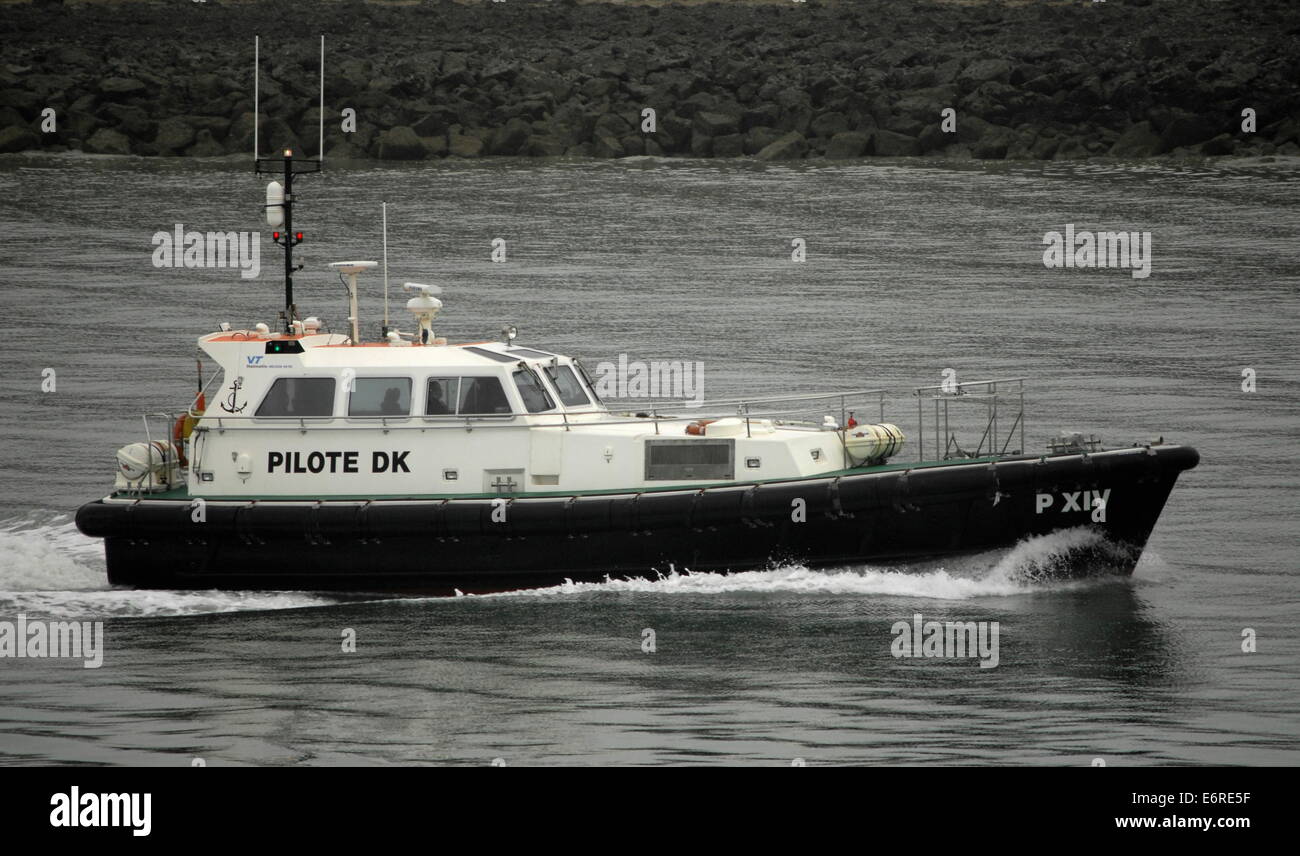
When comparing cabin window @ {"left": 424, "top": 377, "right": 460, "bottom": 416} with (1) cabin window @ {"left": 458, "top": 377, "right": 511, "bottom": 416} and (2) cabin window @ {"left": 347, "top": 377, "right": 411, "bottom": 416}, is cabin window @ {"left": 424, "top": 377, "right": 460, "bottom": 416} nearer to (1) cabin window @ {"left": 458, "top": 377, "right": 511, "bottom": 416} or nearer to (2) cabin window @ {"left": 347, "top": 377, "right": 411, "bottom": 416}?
(1) cabin window @ {"left": 458, "top": 377, "right": 511, "bottom": 416}

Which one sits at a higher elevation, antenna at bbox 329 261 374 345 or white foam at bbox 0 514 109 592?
antenna at bbox 329 261 374 345

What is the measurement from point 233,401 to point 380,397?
150cm

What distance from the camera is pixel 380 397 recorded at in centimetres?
1817

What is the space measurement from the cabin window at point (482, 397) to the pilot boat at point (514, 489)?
2 cm

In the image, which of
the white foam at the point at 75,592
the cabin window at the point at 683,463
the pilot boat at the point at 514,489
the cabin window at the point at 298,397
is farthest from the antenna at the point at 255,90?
the cabin window at the point at 683,463

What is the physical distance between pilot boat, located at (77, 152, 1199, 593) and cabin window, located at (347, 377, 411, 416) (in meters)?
0.02

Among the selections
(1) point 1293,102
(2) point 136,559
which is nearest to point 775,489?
(2) point 136,559

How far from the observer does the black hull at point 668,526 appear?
1766cm

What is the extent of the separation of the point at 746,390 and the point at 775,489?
840 cm

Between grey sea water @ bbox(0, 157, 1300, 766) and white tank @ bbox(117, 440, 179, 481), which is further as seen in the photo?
white tank @ bbox(117, 440, 179, 481)

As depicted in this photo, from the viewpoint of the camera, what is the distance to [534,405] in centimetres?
1827

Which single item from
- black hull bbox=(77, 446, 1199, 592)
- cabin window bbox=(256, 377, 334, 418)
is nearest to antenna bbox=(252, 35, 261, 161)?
cabin window bbox=(256, 377, 334, 418)

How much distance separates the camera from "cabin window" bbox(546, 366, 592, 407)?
18656mm

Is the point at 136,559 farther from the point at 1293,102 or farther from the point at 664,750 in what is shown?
the point at 1293,102
